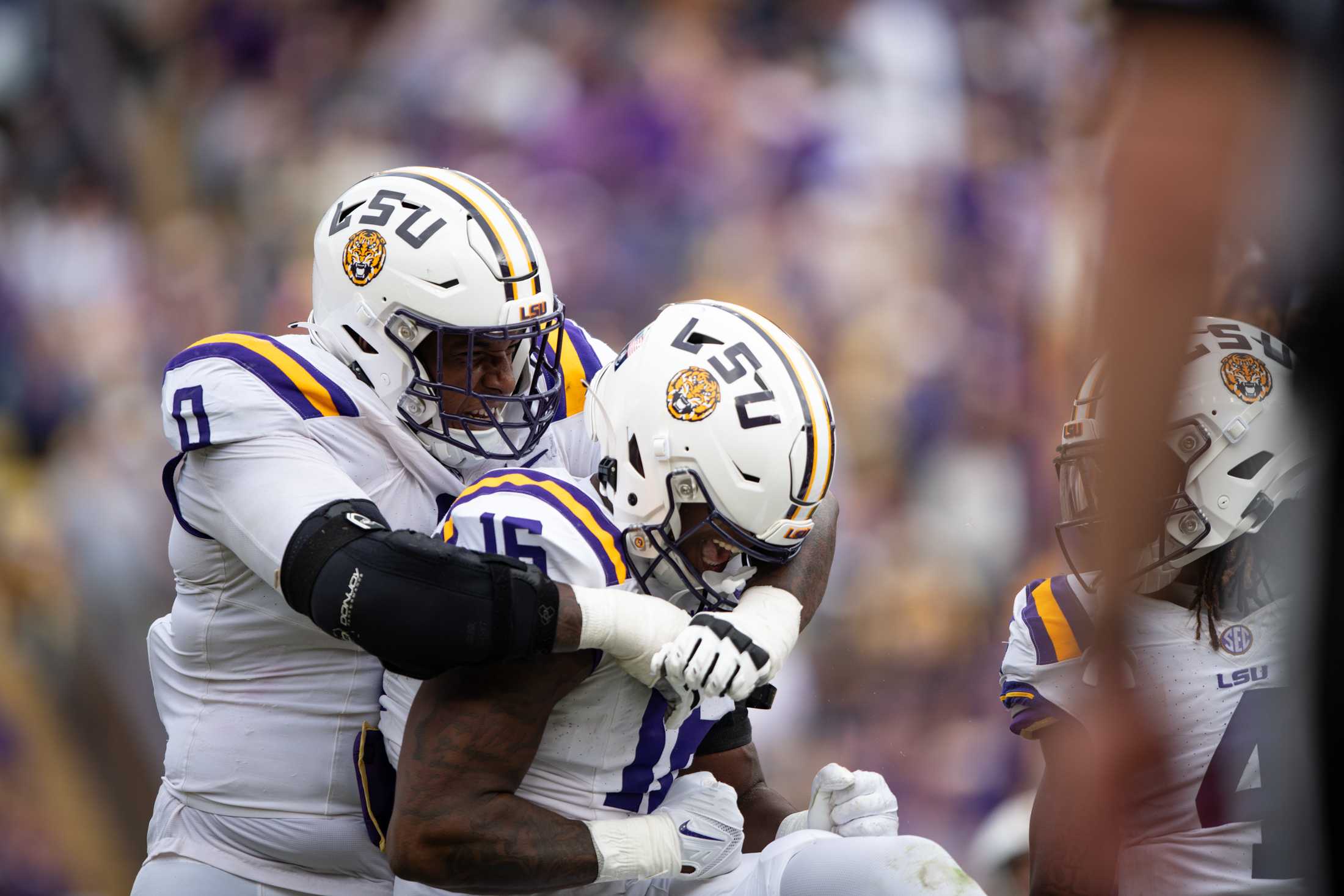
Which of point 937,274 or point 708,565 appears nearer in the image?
point 708,565

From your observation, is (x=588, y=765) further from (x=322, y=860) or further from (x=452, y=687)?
Answer: (x=322, y=860)

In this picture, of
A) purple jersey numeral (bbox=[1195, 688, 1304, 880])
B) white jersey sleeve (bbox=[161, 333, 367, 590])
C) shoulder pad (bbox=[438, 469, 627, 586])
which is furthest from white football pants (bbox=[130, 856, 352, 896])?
purple jersey numeral (bbox=[1195, 688, 1304, 880])

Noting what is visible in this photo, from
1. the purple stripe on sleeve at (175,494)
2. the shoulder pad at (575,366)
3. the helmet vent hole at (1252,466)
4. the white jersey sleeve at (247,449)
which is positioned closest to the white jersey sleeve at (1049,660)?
the helmet vent hole at (1252,466)

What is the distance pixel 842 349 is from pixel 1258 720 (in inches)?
112

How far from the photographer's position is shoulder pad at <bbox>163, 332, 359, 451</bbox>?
2.46m

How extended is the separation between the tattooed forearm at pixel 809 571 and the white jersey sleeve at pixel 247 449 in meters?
0.77

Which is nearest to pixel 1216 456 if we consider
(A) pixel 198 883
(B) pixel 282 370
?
(B) pixel 282 370

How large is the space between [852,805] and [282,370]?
4.41 feet

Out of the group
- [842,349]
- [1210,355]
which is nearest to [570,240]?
[842,349]

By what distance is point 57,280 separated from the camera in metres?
5.21

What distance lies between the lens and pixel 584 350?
10.3 ft

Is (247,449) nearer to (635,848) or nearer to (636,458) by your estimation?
(636,458)

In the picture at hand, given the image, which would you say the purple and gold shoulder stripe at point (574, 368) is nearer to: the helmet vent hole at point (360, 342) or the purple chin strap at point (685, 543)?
the helmet vent hole at point (360, 342)

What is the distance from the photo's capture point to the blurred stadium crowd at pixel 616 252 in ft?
16.0
